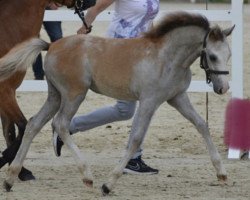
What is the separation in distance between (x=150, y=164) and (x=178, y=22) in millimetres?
1919

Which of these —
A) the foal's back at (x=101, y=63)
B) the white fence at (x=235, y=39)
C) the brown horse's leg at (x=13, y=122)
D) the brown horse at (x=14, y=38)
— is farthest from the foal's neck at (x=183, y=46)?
the white fence at (x=235, y=39)

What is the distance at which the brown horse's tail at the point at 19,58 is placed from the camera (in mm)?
7797

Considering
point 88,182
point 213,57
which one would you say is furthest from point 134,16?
point 88,182

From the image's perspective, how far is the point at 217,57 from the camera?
746 centimetres

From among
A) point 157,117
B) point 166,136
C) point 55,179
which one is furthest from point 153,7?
point 157,117

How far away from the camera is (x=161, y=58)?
25.3 ft

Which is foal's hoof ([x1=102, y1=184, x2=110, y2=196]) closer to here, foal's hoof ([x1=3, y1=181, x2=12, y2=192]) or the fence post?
foal's hoof ([x1=3, y1=181, x2=12, y2=192])

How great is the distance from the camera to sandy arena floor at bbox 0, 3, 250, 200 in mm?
7766

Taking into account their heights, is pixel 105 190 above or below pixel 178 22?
below

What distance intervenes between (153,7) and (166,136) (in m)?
2.39

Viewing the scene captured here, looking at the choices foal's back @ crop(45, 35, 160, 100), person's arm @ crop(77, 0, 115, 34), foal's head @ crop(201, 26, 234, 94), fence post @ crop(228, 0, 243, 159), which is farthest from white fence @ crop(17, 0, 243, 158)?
foal's head @ crop(201, 26, 234, 94)

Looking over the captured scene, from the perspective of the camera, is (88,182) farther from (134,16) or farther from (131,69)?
(134,16)

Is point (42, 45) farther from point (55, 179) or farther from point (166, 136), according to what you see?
point (166, 136)

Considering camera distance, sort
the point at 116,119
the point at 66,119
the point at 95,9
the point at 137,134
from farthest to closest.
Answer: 1. the point at 116,119
2. the point at 95,9
3. the point at 66,119
4. the point at 137,134
